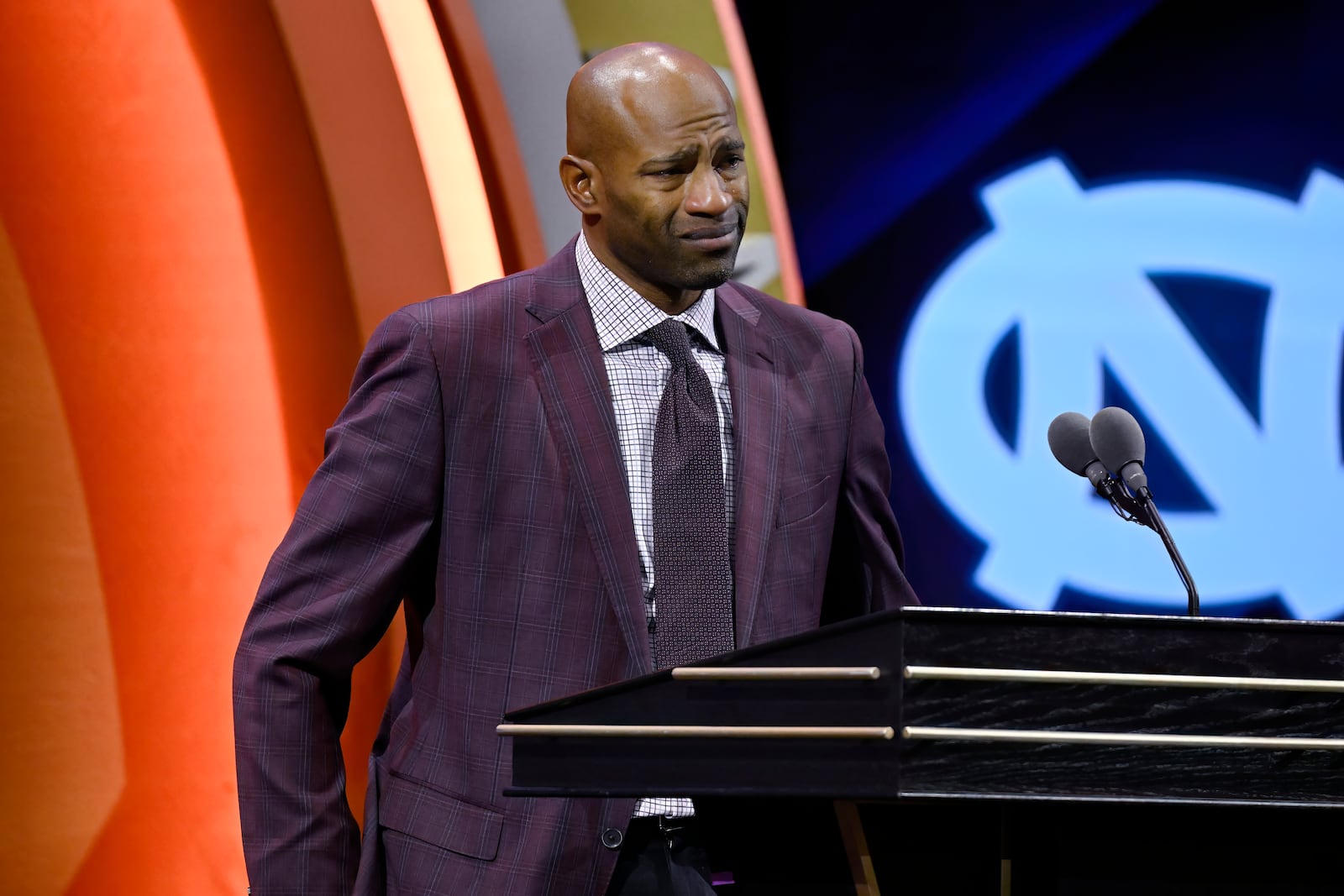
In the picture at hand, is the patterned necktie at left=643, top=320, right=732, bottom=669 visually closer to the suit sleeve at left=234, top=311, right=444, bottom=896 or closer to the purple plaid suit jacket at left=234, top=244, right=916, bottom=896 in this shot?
the purple plaid suit jacket at left=234, top=244, right=916, bottom=896

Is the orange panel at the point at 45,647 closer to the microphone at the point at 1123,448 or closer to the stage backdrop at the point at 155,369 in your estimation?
the stage backdrop at the point at 155,369

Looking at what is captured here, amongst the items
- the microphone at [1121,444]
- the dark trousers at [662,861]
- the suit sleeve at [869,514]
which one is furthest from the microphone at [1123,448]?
the dark trousers at [662,861]

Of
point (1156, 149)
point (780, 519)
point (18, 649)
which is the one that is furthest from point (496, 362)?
point (1156, 149)

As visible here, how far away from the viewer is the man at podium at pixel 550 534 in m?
1.62

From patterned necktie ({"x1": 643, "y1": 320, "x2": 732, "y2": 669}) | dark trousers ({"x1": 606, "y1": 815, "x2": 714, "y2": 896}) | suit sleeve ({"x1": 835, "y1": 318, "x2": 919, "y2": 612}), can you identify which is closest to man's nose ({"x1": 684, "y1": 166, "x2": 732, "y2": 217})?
patterned necktie ({"x1": 643, "y1": 320, "x2": 732, "y2": 669})

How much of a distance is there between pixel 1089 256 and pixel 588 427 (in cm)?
321

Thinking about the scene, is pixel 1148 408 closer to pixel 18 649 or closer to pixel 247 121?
pixel 247 121

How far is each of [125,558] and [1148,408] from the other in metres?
3.20

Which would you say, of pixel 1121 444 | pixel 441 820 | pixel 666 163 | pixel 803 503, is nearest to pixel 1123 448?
pixel 1121 444

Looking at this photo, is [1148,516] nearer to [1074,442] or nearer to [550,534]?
[1074,442]

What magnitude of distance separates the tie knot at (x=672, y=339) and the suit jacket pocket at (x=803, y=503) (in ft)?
0.74

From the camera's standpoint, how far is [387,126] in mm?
2867

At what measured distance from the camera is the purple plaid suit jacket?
1623 millimetres

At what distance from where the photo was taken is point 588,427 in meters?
1.73
